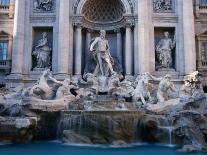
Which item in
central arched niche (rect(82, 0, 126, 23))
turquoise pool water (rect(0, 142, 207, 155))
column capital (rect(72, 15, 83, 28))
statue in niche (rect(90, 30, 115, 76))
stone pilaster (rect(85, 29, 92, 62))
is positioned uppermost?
central arched niche (rect(82, 0, 126, 23))

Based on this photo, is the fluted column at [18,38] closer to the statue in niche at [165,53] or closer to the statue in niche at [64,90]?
the statue in niche at [64,90]

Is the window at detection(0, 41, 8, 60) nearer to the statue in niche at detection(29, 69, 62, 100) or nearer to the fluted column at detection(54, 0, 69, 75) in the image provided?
the fluted column at detection(54, 0, 69, 75)

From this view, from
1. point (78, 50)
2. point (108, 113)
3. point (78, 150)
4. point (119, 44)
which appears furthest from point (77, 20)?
point (78, 150)

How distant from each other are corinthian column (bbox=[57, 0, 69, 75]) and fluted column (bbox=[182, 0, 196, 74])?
9001 mm

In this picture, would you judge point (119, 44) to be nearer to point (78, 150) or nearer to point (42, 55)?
point (42, 55)

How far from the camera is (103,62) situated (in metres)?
25.0

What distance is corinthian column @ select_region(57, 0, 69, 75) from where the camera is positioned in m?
25.0

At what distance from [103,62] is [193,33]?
731 cm

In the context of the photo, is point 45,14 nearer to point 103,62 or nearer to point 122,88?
point 103,62

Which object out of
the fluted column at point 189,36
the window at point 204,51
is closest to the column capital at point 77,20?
the fluted column at point 189,36

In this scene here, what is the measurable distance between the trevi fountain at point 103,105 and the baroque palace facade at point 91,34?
105 millimetres

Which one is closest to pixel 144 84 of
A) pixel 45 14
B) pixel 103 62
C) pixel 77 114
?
pixel 103 62

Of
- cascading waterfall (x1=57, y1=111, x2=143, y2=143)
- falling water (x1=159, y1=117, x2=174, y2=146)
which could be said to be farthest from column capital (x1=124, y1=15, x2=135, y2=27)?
falling water (x1=159, y1=117, x2=174, y2=146)

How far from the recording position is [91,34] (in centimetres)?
2788
